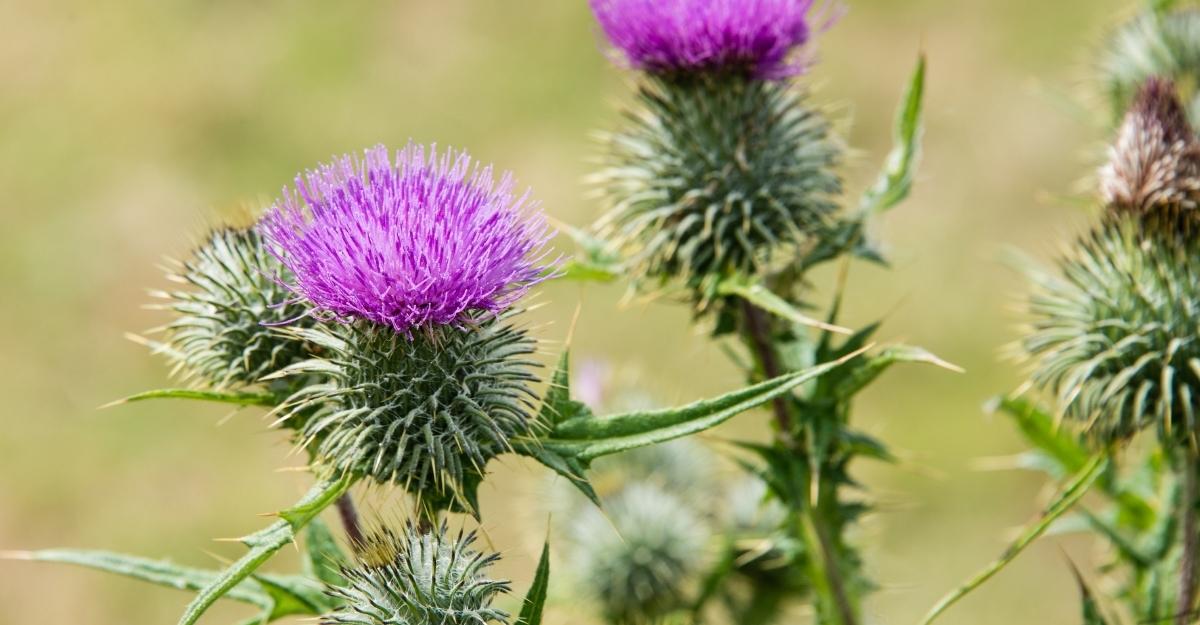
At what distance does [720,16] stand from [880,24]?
9.18 meters

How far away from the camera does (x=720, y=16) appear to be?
3658mm

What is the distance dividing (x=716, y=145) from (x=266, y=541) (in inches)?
81.2

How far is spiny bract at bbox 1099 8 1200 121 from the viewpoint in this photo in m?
4.59

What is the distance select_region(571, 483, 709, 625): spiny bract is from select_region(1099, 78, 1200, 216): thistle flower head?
1941 millimetres

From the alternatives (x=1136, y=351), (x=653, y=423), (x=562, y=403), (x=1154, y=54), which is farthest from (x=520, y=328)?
(x=1154, y=54)

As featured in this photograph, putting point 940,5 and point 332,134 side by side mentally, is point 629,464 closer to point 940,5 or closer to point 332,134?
point 332,134

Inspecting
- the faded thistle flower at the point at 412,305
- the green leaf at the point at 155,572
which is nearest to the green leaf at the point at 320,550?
the green leaf at the point at 155,572

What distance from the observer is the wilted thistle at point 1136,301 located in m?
3.32

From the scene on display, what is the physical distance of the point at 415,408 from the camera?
280 cm

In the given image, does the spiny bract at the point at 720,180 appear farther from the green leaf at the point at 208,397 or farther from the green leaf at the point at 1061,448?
the green leaf at the point at 208,397

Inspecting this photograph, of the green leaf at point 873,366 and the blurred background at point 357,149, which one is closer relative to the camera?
the green leaf at point 873,366

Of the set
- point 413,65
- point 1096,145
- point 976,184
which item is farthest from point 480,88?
point 1096,145

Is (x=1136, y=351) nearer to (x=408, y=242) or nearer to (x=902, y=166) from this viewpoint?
(x=902, y=166)

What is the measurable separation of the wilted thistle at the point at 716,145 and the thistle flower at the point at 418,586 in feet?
4.86
